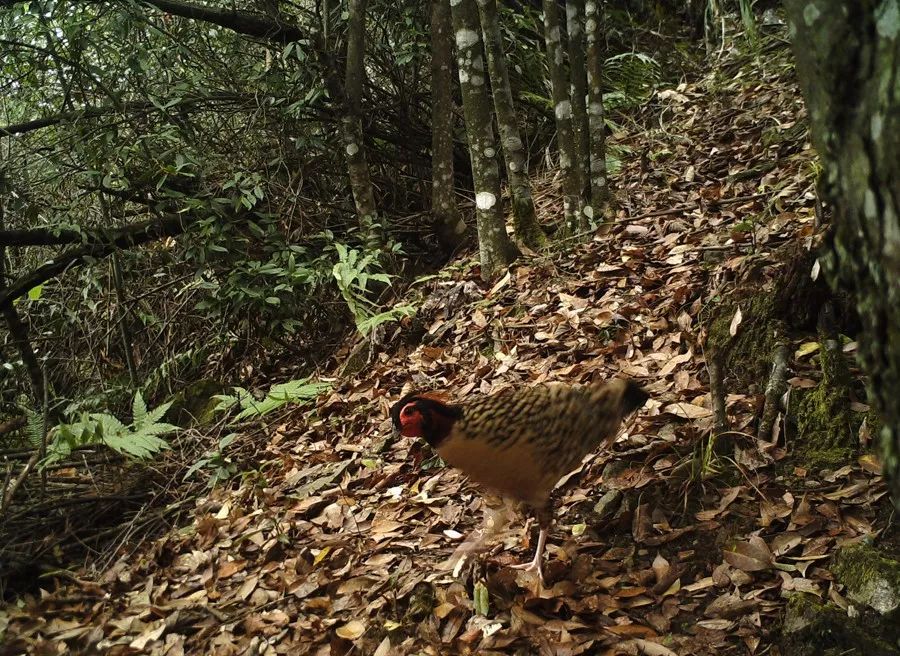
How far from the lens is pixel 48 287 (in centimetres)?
669

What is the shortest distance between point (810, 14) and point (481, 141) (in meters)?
4.16

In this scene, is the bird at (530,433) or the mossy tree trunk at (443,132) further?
the mossy tree trunk at (443,132)

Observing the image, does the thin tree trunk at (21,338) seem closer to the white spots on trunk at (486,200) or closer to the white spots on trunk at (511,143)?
the white spots on trunk at (486,200)

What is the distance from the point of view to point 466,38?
5.17 meters

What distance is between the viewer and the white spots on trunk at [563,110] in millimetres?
5379

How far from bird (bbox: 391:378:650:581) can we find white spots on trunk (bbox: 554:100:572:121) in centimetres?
294

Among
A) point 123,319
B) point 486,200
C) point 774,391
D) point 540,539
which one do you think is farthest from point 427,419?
point 123,319

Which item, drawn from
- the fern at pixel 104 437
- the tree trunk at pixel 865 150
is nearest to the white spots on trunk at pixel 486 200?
the fern at pixel 104 437

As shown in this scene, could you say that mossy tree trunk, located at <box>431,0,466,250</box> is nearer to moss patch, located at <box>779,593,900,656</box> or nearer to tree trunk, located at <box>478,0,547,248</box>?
tree trunk, located at <box>478,0,547,248</box>

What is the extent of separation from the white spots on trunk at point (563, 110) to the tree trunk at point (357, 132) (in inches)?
72.7

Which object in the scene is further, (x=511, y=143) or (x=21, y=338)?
(x=21, y=338)

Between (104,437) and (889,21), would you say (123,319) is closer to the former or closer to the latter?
(104,437)

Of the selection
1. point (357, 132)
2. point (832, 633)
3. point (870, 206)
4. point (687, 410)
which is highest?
point (357, 132)

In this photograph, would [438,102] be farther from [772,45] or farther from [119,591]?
[119,591]
